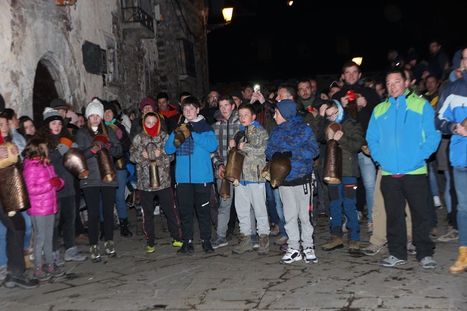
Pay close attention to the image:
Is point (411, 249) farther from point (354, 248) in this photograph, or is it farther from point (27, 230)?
point (27, 230)

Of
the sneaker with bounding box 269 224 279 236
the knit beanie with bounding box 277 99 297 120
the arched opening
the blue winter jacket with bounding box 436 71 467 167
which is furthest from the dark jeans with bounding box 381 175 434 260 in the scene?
the arched opening

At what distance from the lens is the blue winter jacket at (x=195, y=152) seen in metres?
7.16

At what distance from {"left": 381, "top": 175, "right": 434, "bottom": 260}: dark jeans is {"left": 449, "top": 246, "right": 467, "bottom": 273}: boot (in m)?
0.33

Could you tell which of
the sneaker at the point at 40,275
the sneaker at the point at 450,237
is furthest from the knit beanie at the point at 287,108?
the sneaker at the point at 40,275

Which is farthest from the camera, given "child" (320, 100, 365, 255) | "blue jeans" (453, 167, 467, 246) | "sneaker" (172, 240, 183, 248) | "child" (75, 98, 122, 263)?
"sneaker" (172, 240, 183, 248)

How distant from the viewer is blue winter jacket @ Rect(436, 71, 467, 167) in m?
5.68

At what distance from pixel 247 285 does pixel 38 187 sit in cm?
263

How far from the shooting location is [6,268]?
642 cm

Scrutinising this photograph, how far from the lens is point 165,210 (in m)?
7.62

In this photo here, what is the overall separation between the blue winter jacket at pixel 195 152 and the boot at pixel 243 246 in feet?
2.93

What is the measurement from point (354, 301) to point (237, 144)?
2804 millimetres

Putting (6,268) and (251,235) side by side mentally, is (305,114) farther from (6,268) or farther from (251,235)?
(6,268)

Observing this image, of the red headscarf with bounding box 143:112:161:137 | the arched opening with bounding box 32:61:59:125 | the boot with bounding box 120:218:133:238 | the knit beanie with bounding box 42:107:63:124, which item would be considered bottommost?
the boot with bounding box 120:218:133:238

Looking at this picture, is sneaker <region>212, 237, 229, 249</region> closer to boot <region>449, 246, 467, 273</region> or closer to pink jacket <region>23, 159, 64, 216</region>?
pink jacket <region>23, 159, 64, 216</region>
